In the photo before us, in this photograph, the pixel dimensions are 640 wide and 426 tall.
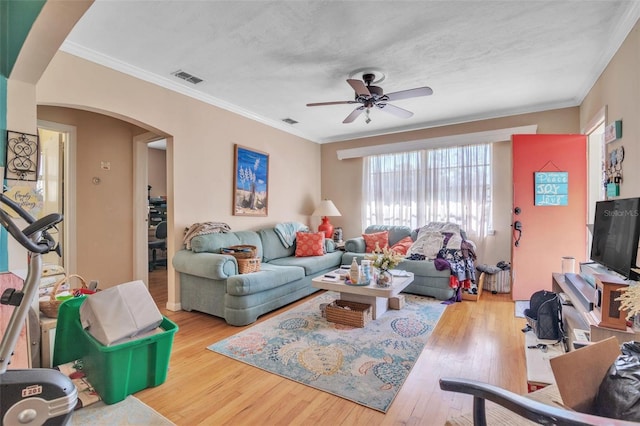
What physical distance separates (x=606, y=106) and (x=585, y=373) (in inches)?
113

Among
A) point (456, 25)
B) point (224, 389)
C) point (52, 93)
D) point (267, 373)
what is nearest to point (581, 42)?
point (456, 25)

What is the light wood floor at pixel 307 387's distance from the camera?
1690mm

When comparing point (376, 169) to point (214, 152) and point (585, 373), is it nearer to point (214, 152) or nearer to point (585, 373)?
point (214, 152)

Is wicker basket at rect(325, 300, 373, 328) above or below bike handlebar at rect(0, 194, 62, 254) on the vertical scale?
below

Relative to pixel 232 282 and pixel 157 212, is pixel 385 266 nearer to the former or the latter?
pixel 232 282

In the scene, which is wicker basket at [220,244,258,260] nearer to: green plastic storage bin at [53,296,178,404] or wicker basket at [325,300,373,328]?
wicker basket at [325,300,373,328]

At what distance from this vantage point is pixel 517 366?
2189 mm

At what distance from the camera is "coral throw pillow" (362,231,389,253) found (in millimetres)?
4895

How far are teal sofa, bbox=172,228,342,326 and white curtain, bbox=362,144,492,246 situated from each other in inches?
79.7

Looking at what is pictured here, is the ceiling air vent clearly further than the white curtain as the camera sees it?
No

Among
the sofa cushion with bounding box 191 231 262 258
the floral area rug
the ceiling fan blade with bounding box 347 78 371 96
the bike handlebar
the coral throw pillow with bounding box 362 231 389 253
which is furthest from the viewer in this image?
the coral throw pillow with bounding box 362 231 389 253

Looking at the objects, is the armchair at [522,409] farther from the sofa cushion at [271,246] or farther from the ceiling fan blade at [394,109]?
the sofa cushion at [271,246]

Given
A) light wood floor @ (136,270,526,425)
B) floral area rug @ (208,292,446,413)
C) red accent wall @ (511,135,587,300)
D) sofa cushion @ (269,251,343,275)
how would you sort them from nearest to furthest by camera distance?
light wood floor @ (136,270,526,425) < floral area rug @ (208,292,446,413) < red accent wall @ (511,135,587,300) < sofa cushion @ (269,251,343,275)

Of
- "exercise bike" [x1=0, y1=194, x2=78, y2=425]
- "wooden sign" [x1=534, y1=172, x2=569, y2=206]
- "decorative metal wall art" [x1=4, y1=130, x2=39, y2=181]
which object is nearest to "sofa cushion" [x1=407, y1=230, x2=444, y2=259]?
"wooden sign" [x1=534, y1=172, x2=569, y2=206]
